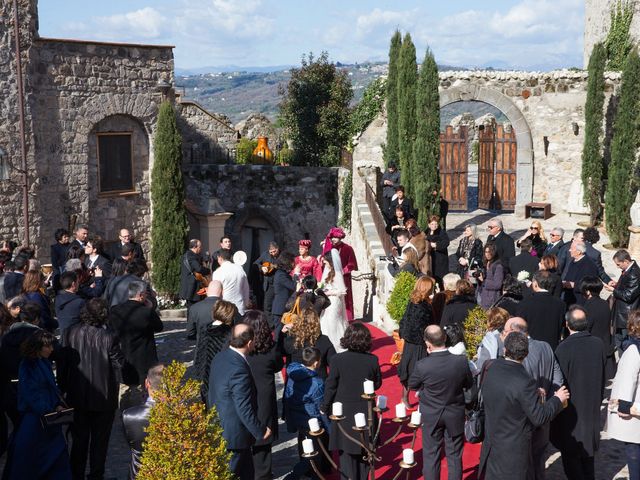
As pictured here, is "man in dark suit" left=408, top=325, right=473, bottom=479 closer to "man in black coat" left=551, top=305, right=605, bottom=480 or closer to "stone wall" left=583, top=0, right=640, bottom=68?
"man in black coat" left=551, top=305, right=605, bottom=480

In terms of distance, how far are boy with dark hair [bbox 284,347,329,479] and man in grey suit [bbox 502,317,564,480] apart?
169 centimetres

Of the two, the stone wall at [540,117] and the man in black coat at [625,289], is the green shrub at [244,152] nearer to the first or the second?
the stone wall at [540,117]

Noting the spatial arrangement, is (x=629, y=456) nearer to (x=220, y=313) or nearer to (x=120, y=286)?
(x=220, y=313)

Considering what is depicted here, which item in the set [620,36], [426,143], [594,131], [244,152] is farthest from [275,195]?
[620,36]

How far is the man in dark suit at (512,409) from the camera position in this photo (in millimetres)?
6168

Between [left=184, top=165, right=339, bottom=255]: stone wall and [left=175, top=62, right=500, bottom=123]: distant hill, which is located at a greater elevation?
[left=175, top=62, right=500, bottom=123]: distant hill

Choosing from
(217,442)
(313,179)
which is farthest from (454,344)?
(313,179)

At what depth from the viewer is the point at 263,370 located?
22.7ft

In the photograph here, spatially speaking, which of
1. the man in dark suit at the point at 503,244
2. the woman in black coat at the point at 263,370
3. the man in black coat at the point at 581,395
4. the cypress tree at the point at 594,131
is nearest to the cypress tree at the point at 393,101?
the cypress tree at the point at 594,131

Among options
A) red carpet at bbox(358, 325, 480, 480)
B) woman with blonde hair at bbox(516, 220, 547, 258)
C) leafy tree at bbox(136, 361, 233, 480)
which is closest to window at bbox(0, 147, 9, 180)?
red carpet at bbox(358, 325, 480, 480)

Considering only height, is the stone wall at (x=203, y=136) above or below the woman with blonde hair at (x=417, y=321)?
above

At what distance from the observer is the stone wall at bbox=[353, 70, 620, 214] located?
2162cm

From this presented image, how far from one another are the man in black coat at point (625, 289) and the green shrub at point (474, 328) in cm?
208

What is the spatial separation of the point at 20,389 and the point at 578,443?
4734 millimetres
